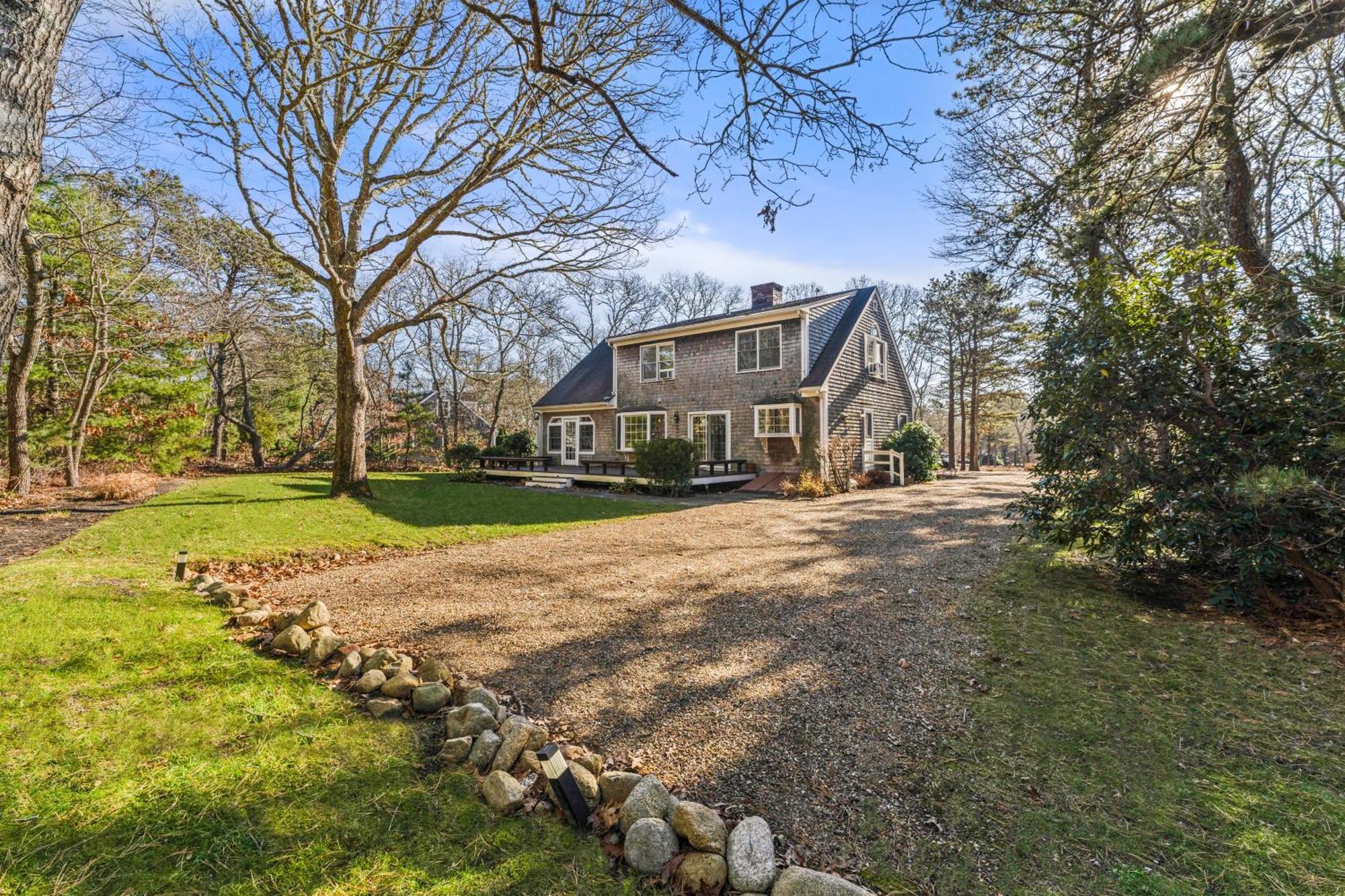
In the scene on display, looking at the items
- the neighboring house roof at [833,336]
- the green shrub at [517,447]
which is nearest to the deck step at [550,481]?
the green shrub at [517,447]

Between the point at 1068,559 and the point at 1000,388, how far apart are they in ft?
86.5

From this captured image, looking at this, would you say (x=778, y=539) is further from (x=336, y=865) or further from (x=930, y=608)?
(x=336, y=865)

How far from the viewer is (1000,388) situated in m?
28.4

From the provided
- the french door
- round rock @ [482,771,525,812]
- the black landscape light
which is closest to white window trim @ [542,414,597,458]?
the french door

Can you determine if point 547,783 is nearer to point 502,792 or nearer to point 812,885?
point 502,792

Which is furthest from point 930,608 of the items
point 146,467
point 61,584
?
point 146,467

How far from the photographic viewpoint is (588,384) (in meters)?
21.3

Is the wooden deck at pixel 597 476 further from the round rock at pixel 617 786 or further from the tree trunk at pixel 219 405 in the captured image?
the round rock at pixel 617 786

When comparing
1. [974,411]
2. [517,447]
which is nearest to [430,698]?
[517,447]

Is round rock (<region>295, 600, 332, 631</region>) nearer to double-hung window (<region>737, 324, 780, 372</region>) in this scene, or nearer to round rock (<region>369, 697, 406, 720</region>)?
round rock (<region>369, 697, 406, 720</region>)

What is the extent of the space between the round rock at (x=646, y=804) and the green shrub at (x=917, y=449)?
1640 cm

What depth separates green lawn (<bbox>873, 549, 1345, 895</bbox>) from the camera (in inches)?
71.2

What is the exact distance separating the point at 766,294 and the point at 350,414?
1307cm

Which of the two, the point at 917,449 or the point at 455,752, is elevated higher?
the point at 917,449
